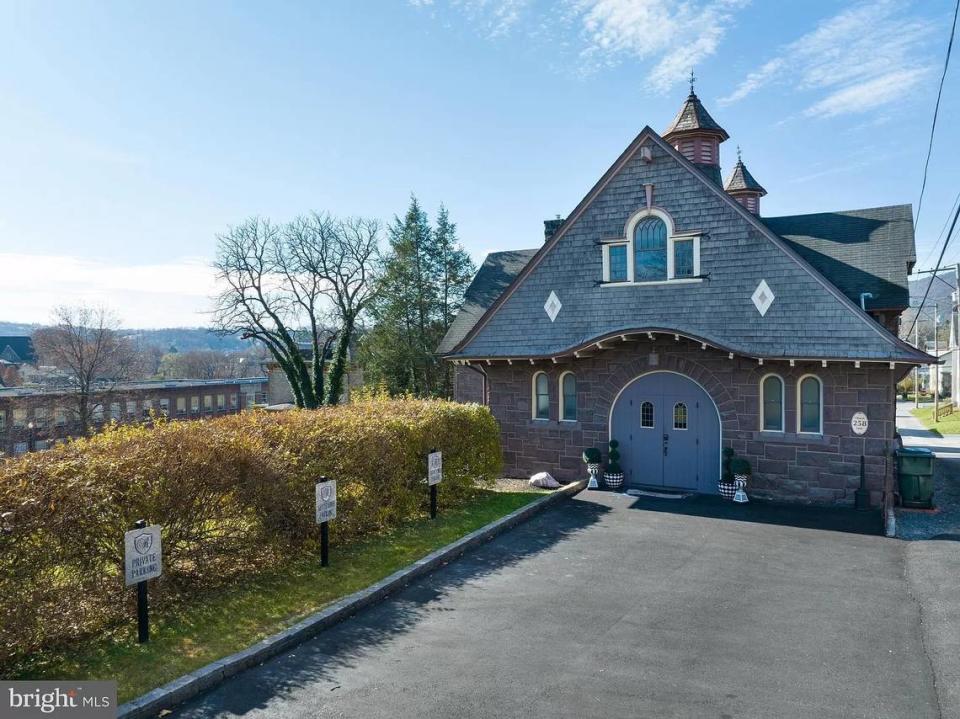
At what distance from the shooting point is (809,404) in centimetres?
1356

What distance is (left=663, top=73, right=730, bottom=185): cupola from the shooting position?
1912 cm

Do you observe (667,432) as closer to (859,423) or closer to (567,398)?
(567,398)

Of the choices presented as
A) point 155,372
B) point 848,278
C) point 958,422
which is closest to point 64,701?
point 848,278

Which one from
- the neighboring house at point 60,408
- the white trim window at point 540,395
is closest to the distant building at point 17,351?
the neighboring house at point 60,408

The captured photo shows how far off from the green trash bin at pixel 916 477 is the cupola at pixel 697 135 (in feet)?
32.7

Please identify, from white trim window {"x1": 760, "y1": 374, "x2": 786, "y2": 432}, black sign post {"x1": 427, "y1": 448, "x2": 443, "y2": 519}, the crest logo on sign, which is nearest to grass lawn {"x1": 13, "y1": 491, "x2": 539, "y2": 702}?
the crest logo on sign

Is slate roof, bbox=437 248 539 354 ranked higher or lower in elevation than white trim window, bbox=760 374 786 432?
higher

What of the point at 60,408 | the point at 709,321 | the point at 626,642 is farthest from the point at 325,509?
the point at 60,408

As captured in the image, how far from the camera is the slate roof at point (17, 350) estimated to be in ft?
281

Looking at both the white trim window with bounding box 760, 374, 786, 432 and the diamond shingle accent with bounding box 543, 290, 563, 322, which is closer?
the white trim window with bounding box 760, 374, 786, 432

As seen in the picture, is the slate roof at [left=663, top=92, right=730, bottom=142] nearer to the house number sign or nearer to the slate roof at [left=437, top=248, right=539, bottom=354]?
the slate roof at [left=437, top=248, right=539, bottom=354]

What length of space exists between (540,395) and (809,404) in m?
6.31

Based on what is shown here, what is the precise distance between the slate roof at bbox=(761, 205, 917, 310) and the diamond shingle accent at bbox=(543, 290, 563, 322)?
5976 mm

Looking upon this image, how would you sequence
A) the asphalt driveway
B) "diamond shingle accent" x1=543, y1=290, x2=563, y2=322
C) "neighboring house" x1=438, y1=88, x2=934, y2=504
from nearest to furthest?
the asphalt driveway → "neighboring house" x1=438, y1=88, x2=934, y2=504 → "diamond shingle accent" x1=543, y1=290, x2=563, y2=322
